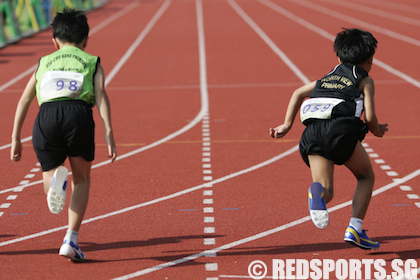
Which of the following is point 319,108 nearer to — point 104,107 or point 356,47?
point 356,47

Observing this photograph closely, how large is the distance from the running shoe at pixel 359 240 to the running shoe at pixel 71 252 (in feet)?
5.90

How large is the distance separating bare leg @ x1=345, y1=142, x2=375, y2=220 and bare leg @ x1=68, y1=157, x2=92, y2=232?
5.98 feet

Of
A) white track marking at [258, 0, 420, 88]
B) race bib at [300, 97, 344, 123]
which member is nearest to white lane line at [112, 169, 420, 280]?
race bib at [300, 97, 344, 123]

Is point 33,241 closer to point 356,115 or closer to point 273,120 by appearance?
point 356,115

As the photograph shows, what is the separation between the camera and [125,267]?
4.15m

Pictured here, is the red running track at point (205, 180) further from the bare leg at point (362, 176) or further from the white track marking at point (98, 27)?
the bare leg at point (362, 176)

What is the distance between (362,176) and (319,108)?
59 cm

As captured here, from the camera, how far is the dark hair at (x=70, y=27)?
427 cm

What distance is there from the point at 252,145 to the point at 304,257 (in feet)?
11.9

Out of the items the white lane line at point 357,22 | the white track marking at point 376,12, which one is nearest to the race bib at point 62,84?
the white lane line at point 357,22

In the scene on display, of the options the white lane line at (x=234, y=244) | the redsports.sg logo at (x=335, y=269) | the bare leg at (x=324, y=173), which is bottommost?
the redsports.sg logo at (x=335, y=269)

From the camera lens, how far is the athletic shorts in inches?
164

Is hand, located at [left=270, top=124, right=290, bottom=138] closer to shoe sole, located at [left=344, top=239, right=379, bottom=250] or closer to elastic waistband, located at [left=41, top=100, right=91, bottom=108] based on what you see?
shoe sole, located at [left=344, top=239, right=379, bottom=250]

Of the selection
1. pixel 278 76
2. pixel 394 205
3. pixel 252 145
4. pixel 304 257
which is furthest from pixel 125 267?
pixel 278 76
